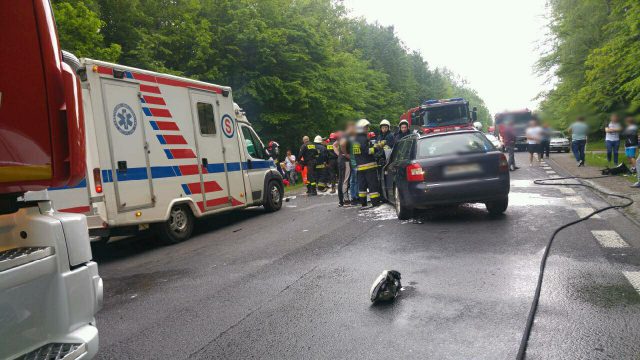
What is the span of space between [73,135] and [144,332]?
2.18 meters

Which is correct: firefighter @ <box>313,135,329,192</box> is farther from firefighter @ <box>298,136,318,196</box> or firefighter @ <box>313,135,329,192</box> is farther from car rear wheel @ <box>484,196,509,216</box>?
car rear wheel @ <box>484,196,509,216</box>

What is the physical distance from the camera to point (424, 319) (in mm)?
3898

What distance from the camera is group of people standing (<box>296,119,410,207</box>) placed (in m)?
10.9

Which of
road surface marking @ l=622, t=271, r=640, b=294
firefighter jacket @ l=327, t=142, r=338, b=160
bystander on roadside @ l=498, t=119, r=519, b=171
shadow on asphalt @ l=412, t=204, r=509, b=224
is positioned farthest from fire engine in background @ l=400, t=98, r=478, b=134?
road surface marking @ l=622, t=271, r=640, b=294

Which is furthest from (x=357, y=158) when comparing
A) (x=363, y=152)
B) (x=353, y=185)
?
(x=353, y=185)

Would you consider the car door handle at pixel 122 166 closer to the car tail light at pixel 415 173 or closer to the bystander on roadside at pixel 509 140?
the car tail light at pixel 415 173

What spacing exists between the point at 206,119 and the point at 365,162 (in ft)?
11.6

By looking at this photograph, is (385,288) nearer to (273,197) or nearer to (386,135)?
(273,197)

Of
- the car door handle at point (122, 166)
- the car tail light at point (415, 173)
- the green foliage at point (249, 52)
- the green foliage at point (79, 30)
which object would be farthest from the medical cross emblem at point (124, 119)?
the green foliage at point (249, 52)

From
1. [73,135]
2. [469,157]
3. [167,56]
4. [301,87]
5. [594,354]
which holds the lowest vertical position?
[594,354]

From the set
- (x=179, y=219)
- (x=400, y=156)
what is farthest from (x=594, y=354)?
(x=179, y=219)

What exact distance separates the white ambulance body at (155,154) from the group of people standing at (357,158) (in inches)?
97.4

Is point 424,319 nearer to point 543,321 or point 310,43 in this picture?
point 543,321

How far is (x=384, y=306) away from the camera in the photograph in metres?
4.28
